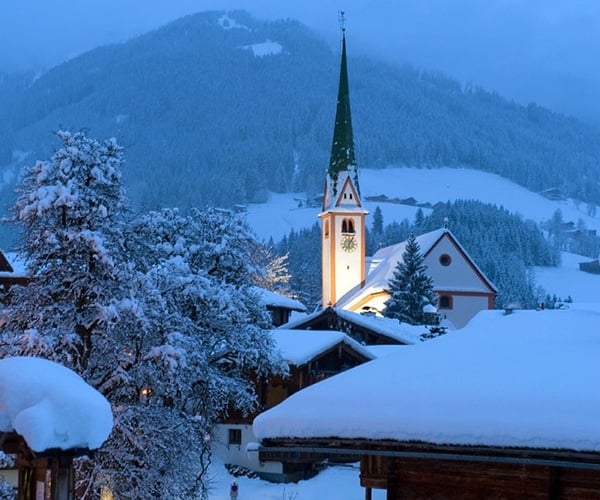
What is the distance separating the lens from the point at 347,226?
81.5m

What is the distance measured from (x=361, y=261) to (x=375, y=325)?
31.1m

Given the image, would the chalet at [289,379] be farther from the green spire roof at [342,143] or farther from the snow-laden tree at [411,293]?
the green spire roof at [342,143]

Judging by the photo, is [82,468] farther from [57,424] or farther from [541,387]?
[541,387]

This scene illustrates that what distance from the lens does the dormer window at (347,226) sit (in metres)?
81.4

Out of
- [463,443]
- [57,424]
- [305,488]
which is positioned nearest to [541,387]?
[463,443]

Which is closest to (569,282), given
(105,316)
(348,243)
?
(348,243)

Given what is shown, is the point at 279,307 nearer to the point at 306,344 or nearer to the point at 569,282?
the point at 306,344

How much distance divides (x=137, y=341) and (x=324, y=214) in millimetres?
62714

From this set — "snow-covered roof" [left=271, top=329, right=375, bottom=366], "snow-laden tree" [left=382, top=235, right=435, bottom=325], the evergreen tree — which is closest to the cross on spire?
"snow-laden tree" [left=382, top=235, right=435, bottom=325]

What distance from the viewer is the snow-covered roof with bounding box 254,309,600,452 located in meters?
7.55

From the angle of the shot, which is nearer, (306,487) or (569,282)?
(306,487)

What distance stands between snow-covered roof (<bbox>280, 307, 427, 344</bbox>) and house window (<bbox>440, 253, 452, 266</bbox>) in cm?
2343

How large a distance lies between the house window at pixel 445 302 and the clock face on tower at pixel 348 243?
355 inches

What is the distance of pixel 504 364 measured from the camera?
884 centimetres
